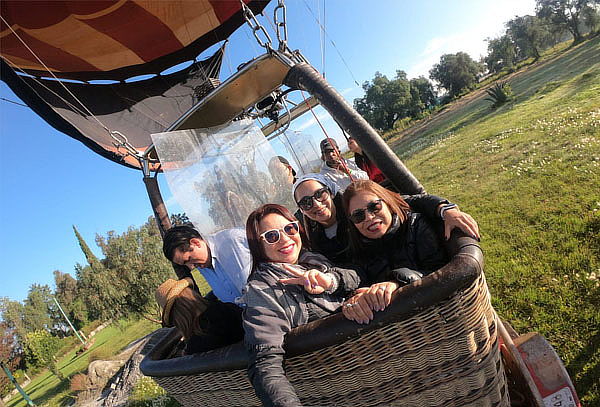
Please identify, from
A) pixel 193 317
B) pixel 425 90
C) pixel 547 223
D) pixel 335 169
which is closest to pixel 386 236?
pixel 193 317

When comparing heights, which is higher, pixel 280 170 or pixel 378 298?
pixel 280 170

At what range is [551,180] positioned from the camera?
4590mm

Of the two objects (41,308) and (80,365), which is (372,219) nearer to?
(80,365)

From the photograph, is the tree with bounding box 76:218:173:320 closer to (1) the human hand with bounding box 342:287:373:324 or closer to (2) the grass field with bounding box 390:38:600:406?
(2) the grass field with bounding box 390:38:600:406

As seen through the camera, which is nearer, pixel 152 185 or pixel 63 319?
pixel 152 185

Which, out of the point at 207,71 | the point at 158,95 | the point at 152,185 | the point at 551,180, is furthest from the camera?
the point at 207,71

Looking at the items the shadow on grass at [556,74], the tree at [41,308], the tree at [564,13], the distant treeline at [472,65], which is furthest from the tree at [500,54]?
the tree at [41,308]

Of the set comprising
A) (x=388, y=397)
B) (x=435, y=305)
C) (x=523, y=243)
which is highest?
(x=435, y=305)

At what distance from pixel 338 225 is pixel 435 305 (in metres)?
0.98

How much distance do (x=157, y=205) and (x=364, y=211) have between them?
2.15 m

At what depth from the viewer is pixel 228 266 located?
82.4 inches

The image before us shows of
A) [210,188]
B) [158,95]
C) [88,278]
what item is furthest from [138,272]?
[210,188]

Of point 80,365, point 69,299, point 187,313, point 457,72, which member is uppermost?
point 457,72

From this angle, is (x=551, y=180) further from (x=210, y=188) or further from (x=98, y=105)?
(x=98, y=105)
